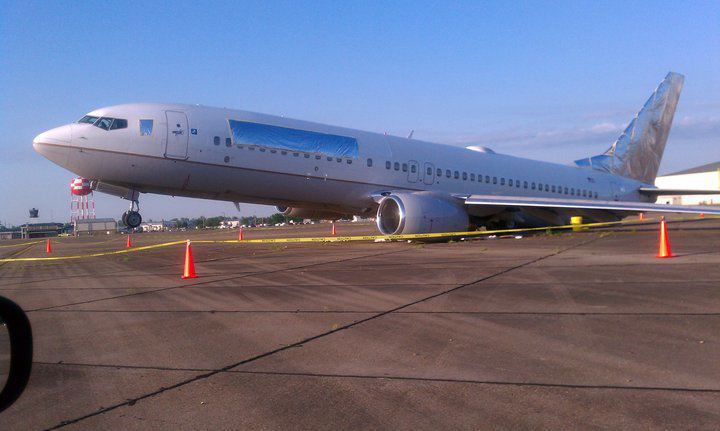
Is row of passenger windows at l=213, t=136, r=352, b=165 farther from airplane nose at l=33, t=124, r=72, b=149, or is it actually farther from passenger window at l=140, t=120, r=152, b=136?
airplane nose at l=33, t=124, r=72, b=149

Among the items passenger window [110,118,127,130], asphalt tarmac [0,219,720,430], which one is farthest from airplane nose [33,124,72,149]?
asphalt tarmac [0,219,720,430]

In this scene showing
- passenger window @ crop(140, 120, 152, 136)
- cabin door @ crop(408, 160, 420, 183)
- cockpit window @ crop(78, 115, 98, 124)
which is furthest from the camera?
cabin door @ crop(408, 160, 420, 183)

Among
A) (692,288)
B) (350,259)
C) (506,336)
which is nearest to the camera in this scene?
(506,336)

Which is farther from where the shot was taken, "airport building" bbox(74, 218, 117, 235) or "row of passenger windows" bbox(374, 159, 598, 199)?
"airport building" bbox(74, 218, 117, 235)

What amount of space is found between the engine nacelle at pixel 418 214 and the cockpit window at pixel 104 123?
814 cm

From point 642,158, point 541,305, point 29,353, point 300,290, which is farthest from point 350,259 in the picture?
point 642,158

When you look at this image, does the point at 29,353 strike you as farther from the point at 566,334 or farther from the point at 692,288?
the point at 692,288

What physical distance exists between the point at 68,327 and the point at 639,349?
577 centimetres

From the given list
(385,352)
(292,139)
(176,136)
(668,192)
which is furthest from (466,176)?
(385,352)

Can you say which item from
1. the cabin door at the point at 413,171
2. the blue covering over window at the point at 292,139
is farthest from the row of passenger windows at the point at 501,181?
the blue covering over window at the point at 292,139

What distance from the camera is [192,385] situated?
420 cm

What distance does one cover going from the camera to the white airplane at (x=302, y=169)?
589 inches

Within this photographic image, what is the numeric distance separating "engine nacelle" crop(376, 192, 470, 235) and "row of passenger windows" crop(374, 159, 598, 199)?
1.64 meters

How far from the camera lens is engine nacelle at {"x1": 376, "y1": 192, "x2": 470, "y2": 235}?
1720cm
